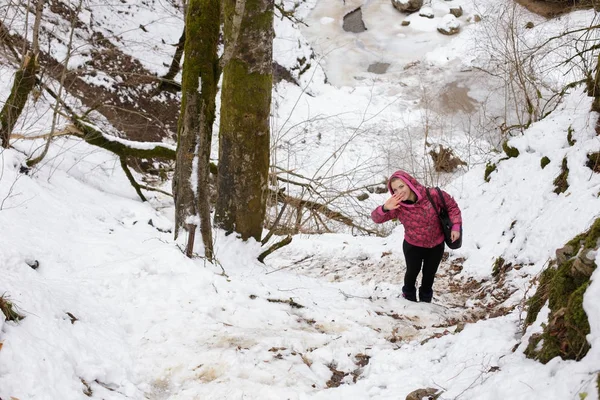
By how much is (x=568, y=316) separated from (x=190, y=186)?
3480mm

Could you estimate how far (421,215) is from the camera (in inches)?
173

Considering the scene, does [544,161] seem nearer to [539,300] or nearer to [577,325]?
[539,300]

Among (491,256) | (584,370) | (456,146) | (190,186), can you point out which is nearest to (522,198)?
(491,256)

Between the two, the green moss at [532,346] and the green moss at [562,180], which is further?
the green moss at [562,180]

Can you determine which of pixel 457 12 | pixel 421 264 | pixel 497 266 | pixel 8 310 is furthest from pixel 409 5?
pixel 8 310

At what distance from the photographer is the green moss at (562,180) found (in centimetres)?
529

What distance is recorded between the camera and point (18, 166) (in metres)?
5.82

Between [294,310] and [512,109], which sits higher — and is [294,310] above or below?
below

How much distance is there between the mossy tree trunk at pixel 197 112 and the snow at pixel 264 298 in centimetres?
39

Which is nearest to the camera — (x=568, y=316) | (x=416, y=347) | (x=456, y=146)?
(x=568, y=316)

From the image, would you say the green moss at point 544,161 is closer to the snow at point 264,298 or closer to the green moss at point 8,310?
the snow at point 264,298

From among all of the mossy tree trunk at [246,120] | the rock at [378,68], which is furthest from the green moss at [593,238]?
the rock at [378,68]

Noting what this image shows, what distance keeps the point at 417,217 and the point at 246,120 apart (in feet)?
6.35

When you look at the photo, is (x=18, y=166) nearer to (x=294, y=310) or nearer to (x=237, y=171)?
(x=237, y=171)
